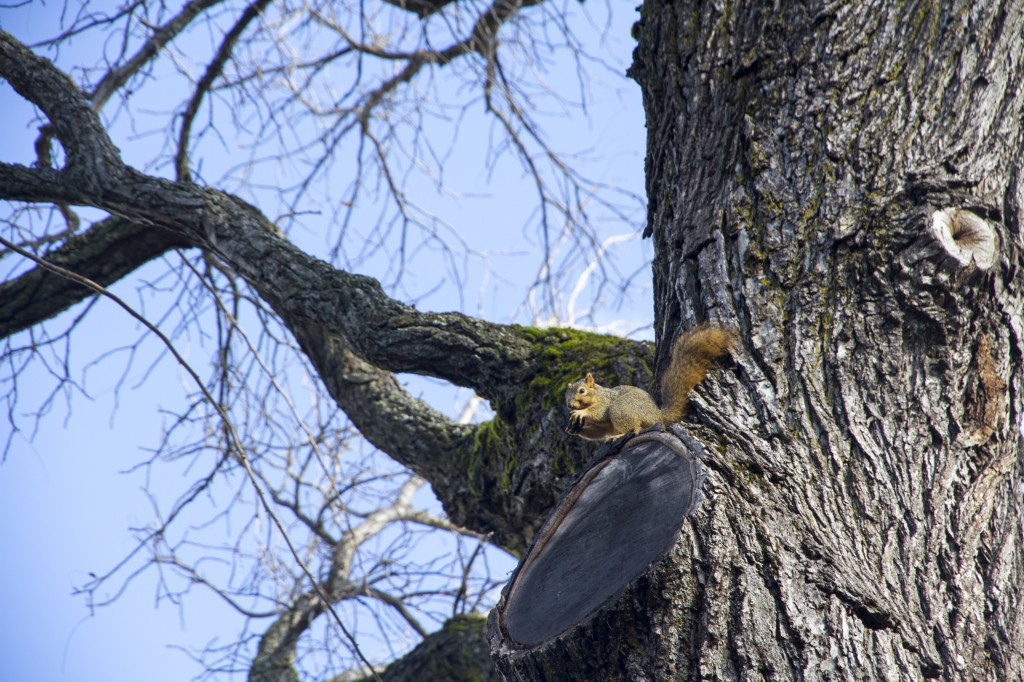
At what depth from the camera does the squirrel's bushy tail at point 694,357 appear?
74.9 inches

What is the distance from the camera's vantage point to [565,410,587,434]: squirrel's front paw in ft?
8.07

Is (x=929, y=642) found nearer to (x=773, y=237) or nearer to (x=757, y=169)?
(x=773, y=237)

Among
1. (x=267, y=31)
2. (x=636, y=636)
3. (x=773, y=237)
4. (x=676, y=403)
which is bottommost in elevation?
(x=636, y=636)

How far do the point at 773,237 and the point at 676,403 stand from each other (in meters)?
0.43

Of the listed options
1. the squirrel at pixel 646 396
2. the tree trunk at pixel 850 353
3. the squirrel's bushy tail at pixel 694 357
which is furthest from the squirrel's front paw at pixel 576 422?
the squirrel's bushy tail at pixel 694 357

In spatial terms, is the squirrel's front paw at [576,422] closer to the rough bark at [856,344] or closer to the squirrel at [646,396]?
the squirrel at [646,396]

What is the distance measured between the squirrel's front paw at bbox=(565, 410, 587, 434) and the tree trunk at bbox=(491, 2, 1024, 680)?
1.29 feet

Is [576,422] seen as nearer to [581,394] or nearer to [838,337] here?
[581,394]

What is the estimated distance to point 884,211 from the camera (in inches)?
74.5

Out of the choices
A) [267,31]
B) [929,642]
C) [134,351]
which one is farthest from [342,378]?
[929,642]

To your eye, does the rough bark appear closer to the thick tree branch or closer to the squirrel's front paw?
the squirrel's front paw

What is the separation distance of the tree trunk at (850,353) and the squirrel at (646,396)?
0.16 ft

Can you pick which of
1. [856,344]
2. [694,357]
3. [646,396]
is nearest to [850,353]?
[856,344]

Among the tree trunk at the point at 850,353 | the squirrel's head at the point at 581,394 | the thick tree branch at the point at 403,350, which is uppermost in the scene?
the thick tree branch at the point at 403,350
